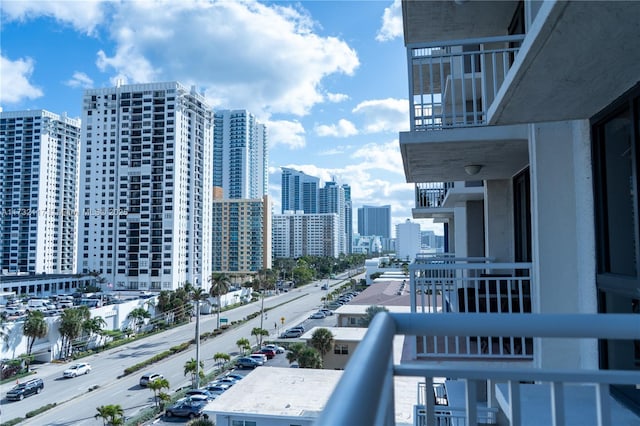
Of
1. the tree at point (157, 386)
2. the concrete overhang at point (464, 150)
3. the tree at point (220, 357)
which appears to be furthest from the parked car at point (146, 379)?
the concrete overhang at point (464, 150)

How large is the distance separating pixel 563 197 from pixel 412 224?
11384cm

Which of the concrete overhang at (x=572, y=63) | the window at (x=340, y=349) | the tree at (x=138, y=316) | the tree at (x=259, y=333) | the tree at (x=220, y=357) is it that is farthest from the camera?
the tree at (x=138, y=316)

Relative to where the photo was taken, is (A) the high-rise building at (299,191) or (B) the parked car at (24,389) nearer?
(B) the parked car at (24,389)

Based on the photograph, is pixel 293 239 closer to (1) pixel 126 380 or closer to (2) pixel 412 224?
(2) pixel 412 224

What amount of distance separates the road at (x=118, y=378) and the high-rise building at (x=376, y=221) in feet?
434

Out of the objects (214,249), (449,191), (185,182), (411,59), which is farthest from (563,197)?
(214,249)

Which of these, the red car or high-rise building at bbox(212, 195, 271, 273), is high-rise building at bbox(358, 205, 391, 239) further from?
the red car

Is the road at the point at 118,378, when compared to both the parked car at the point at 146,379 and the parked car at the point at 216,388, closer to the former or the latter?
the parked car at the point at 146,379

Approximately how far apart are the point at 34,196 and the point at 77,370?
41.9 metres

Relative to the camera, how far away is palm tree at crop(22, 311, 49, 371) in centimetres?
2589

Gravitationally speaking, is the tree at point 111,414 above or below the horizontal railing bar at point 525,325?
below

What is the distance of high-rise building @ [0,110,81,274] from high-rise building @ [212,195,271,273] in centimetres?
2076

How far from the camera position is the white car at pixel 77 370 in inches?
945

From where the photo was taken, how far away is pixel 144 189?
49.2 metres
